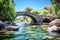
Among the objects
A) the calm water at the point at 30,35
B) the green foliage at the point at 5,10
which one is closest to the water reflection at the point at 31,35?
the calm water at the point at 30,35

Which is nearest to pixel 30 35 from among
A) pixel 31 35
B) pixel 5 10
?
pixel 31 35

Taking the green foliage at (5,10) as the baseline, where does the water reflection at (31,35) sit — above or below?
below

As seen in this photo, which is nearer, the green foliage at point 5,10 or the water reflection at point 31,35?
the water reflection at point 31,35

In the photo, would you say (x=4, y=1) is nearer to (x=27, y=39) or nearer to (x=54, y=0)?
(x=54, y=0)

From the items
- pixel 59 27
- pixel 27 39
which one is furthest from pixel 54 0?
pixel 27 39

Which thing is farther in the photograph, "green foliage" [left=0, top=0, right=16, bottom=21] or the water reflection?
"green foliage" [left=0, top=0, right=16, bottom=21]

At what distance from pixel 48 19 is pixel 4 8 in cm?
3951

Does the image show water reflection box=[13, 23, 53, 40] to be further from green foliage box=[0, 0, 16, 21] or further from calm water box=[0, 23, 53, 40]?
green foliage box=[0, 0, 16, 21]

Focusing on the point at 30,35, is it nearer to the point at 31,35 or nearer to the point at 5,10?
the point at 31,35

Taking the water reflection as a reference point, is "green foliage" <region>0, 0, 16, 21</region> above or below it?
above

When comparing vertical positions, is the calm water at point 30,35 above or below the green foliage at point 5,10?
below

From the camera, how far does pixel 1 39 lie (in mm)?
20562

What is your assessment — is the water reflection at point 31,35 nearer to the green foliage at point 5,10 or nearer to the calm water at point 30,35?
the calm water at point 30,35

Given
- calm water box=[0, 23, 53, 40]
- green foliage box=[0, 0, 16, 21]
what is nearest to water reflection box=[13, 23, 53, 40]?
calm water box=[0, 23, 53, 40]
